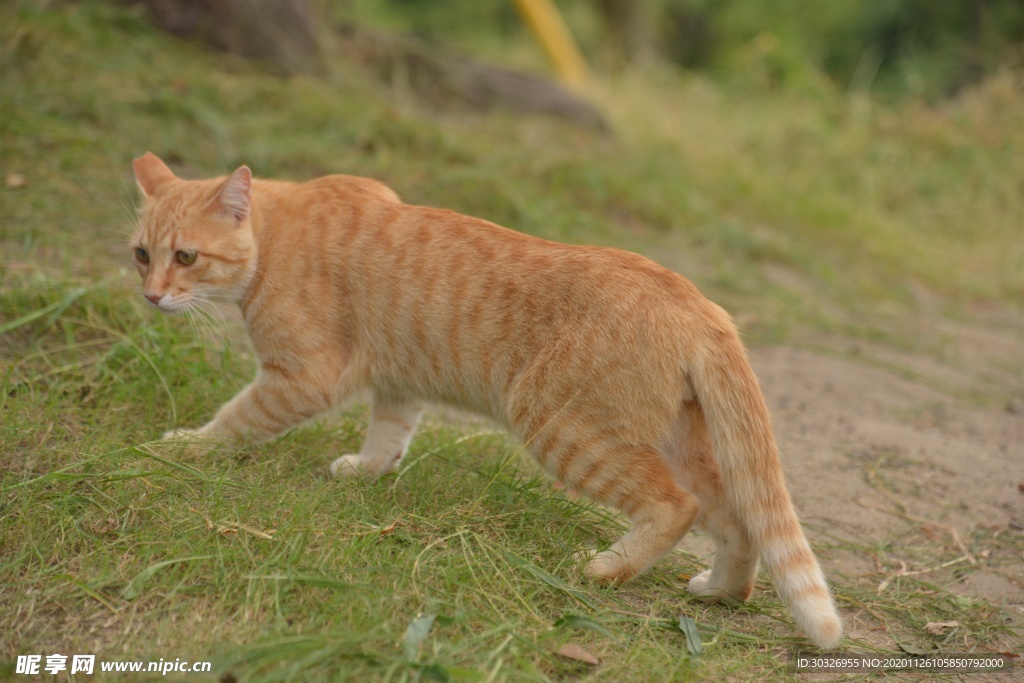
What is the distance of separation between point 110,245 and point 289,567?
2800mm

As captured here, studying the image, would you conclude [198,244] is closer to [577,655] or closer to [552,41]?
[577,655]

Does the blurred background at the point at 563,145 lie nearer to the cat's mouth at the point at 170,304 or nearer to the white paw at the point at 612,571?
the cat's mouth at the point at 170,304

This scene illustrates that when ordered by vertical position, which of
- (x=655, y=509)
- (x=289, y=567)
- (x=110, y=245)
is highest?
(x=655, y=509)

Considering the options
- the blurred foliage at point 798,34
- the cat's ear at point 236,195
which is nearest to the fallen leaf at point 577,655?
the cat's ear at point 236,195

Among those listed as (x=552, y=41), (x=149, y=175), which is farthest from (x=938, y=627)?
(x=552, y=41)

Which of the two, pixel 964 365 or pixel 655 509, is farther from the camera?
pixel 964 365

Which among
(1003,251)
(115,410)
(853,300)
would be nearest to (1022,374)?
(853,300)

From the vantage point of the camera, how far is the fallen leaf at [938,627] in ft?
9.63

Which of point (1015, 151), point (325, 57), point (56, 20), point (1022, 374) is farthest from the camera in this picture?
point (1015, 151)

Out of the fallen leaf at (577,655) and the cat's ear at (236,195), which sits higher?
the cat's ear at (236,195)

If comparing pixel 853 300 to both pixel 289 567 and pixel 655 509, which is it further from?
pixel 289 567

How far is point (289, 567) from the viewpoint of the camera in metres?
2.49

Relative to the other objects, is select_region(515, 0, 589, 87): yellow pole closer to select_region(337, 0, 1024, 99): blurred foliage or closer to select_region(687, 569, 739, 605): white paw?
select_region(337, 0, 1024, 99): blurred foliage

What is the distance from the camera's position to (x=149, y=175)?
3.60 meters
